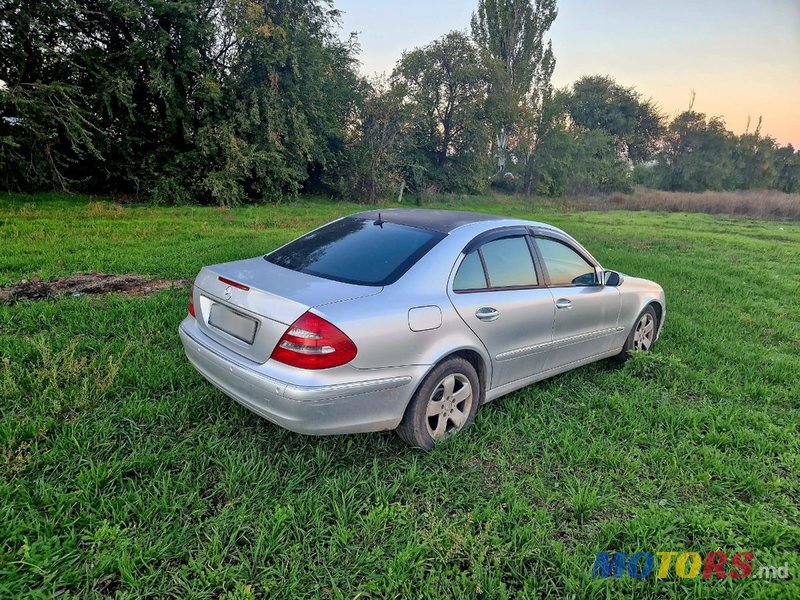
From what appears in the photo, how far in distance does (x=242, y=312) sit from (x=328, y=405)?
0.77 m

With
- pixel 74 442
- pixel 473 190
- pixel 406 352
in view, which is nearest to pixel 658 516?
pixel 406 352

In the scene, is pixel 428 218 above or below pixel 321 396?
above

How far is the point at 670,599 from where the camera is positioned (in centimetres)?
197

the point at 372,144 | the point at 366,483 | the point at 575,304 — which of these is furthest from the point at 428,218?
the point at 372,144

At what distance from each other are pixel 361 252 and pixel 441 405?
44.5 inches

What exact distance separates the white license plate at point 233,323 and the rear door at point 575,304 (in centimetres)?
224

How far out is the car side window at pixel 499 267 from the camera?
10.1ft

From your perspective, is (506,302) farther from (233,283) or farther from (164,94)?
(164,94)

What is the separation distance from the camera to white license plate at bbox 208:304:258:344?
2.61 metres

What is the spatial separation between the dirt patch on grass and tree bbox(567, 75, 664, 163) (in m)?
56.3

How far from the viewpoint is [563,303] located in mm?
3604

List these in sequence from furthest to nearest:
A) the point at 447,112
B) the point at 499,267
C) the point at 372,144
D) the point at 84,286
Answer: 1. the point at 447,112
2. the point at 372,144
3. the point at 84,286
4. the point at 499,267

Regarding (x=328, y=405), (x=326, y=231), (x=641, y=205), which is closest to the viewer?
(x=328, y=405)

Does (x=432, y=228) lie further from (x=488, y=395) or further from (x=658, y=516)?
(x=658, y=516)
